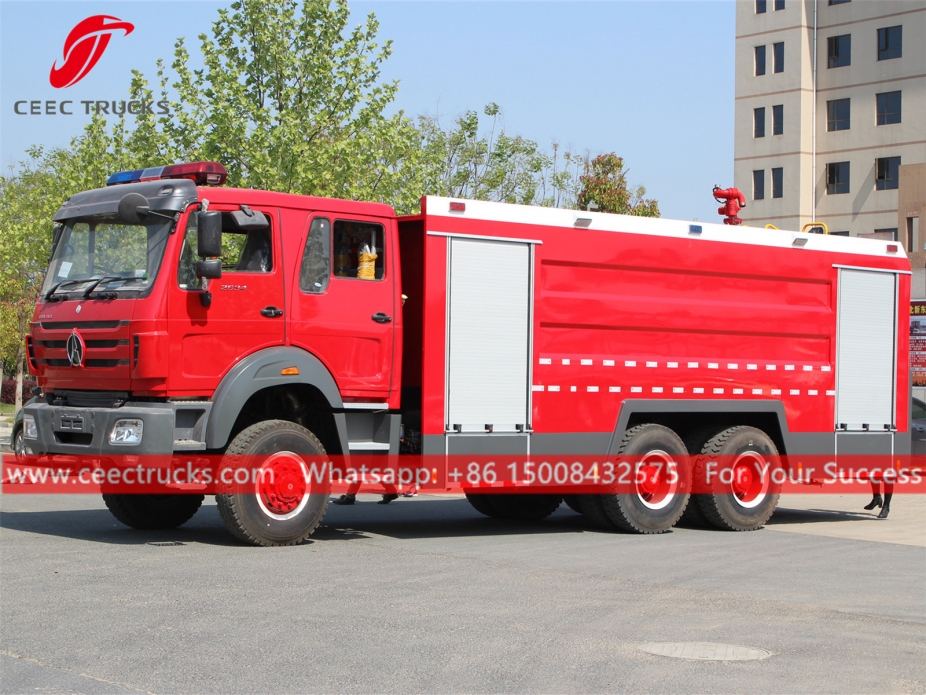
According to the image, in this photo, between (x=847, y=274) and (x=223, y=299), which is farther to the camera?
(x=847, y=274)

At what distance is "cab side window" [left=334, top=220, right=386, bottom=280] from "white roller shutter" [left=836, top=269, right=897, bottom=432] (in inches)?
230

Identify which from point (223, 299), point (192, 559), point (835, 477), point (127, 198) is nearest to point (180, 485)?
point (192, 559)

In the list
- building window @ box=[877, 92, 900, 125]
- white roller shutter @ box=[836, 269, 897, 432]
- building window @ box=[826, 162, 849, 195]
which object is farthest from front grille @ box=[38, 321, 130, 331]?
building window @ box=[826, 162, 849, 195]

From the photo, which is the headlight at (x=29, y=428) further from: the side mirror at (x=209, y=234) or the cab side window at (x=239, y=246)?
the side mirror at (x=209, y=234)

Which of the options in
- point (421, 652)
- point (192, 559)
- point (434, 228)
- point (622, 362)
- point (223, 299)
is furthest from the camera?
point (622, 362)

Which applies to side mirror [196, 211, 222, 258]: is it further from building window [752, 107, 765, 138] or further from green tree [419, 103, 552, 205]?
building window [752, 107, 765, 138]

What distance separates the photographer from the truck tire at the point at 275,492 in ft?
34.2

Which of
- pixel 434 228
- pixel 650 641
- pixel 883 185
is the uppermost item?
pixel 883 185

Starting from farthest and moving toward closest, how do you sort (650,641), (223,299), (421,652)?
(223,299) → (650,641) → (421,652)

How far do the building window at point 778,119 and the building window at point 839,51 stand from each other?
2923mm

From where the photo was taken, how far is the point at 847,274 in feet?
46.4

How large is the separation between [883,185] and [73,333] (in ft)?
165

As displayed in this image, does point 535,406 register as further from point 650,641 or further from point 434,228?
point 650,641

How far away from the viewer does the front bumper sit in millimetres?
10023
